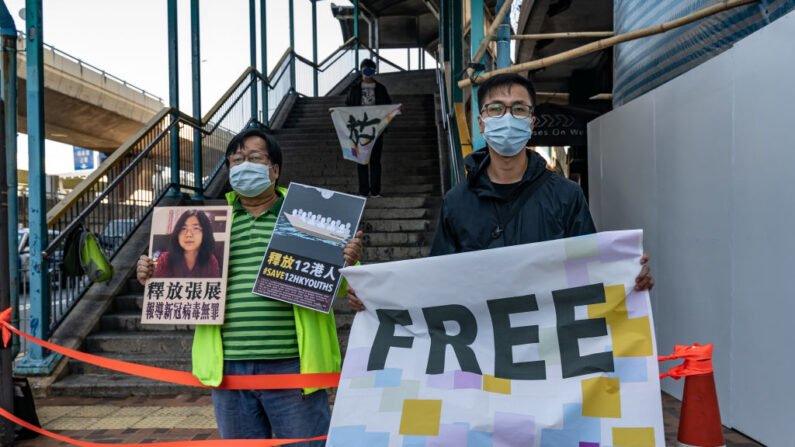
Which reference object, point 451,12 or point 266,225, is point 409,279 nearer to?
point 266,225

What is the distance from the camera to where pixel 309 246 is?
262 cm

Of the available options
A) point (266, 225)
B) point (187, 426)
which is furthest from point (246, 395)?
point (187, 426)

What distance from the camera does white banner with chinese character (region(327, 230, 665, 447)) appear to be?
2.20 metres

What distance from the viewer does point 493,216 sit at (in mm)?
2439

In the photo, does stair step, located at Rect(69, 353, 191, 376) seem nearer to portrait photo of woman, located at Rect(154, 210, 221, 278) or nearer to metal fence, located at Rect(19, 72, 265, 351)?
metal fence, located at Rect(19, 72, 265, 351)

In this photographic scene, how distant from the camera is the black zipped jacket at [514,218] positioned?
7.77ft

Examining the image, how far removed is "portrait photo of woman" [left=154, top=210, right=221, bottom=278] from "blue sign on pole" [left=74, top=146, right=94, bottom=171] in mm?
45998

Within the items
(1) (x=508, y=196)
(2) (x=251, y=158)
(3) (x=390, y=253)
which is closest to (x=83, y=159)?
(3) (x=390, y=253)

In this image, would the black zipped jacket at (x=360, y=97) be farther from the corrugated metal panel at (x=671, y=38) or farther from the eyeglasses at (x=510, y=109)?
the eyeglasses at (x=510, y=109)

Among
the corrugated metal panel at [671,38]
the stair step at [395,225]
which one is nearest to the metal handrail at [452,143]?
the stair step at [395,225]

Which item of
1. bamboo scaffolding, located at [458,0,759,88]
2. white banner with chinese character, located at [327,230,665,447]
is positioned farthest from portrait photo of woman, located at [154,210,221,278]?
bamboo scaffolding, located at [458,0,759,88]

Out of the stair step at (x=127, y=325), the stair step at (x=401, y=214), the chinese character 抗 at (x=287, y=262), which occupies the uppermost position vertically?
the stair step at (x=401, y=214)

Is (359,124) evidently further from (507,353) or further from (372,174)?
(507,353)

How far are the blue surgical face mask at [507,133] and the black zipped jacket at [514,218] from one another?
0.07 metres
